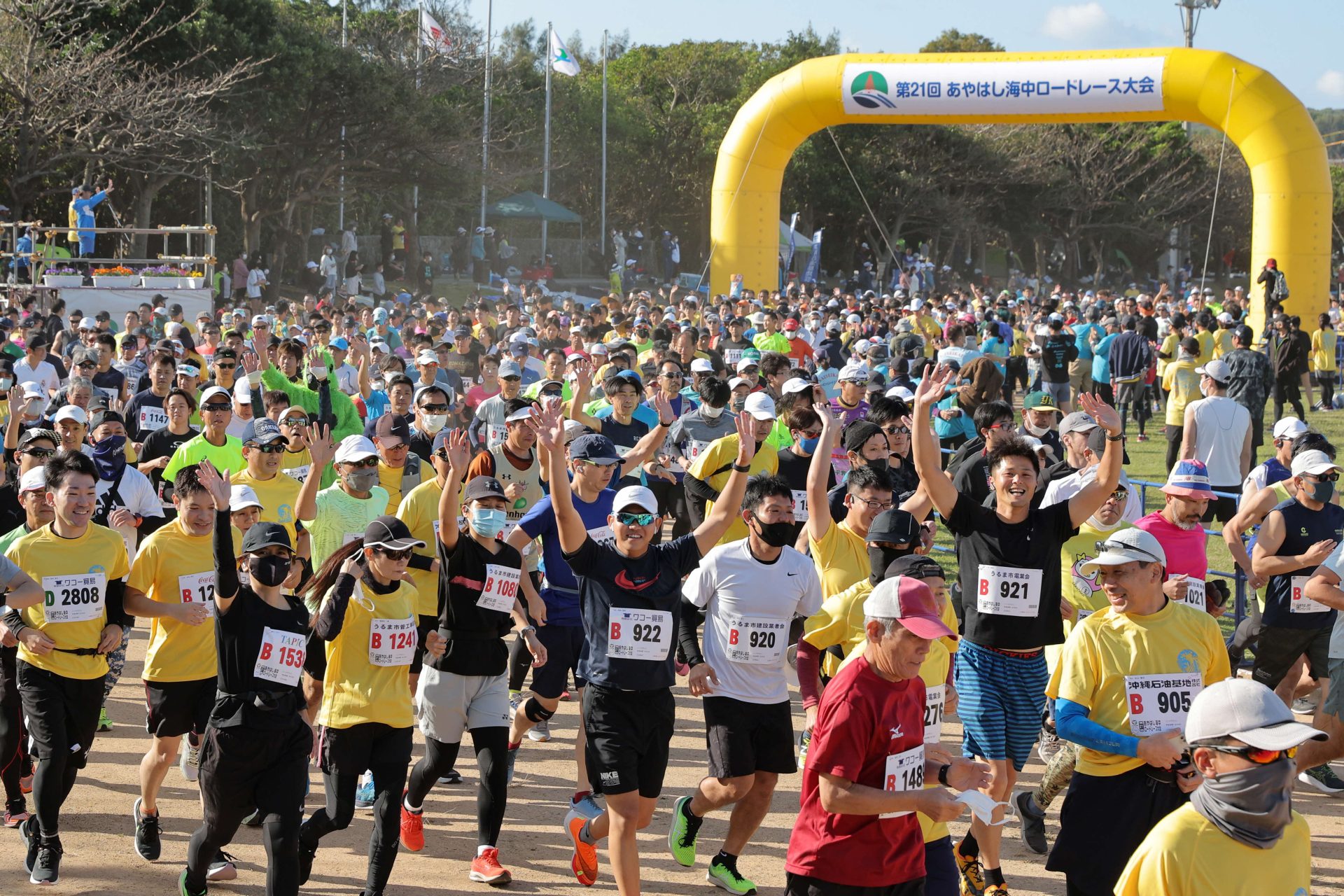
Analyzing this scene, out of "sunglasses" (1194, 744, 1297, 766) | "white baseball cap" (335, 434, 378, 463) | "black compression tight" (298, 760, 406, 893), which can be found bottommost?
"black compression tight" (298, 760, 406, 893)

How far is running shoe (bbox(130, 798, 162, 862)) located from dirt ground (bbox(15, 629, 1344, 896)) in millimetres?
37

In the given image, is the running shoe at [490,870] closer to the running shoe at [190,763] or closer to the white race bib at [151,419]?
the running shoe at [190,763]

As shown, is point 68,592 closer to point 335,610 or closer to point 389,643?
point 335,610

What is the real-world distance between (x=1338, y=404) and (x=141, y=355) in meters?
18.6

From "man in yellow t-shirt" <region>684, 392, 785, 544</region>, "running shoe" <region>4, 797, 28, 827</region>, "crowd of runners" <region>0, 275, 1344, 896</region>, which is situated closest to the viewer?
"crowd of runners" <region>0, 275, 1344, 896</region>

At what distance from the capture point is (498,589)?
6547 millimetres

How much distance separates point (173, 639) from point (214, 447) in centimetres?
249

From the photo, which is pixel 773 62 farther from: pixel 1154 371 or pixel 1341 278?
pixel 1154 371

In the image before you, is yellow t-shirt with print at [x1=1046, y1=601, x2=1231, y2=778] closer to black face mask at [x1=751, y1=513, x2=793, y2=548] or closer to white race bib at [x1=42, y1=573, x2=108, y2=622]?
black face mask at [x1=751, y1=513, x2=793, y2=548]

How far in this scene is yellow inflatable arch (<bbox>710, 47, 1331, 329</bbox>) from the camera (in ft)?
82.0

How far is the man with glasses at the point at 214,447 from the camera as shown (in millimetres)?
8648

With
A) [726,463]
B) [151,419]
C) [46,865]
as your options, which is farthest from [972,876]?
[151,419]

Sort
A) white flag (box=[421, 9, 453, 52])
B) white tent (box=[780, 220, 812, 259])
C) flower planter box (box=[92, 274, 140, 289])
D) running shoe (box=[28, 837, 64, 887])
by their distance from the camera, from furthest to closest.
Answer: white tent (box=[780, 220, 812, 259])
white flag (box=[421, 9, 453, 52])
flower planter box (box=[92, 274, 140, 289])
running shoe (box=[28, 837, 64, 887])

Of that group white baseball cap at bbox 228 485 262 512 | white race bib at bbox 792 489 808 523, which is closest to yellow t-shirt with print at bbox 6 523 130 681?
white baseball cap at bbox 228 485 262 512
